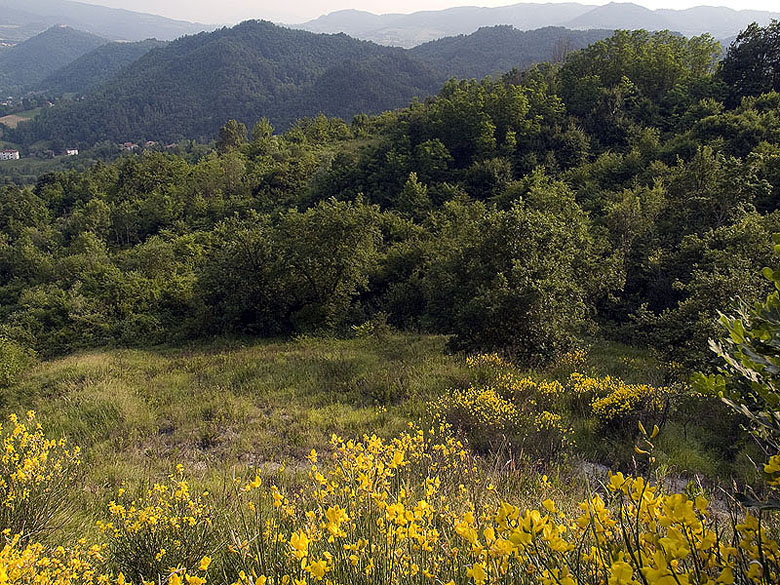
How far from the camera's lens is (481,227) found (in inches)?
500

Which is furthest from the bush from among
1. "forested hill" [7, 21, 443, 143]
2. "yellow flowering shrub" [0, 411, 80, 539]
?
"forested hill" [7, 21, 443, 143]

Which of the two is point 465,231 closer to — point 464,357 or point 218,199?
point 464,357

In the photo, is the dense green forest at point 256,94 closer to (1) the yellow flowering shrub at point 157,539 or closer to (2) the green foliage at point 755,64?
(2) the green foliage at point 755,64

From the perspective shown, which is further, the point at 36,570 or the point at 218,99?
the point at 218,99

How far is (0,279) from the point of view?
123ft

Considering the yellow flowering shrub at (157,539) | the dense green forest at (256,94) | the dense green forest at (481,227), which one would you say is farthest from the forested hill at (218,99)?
the yellow flowering shrub at (157,539)

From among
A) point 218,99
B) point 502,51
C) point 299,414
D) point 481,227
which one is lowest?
point 299,414

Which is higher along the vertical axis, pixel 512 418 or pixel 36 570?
pixel 36 570

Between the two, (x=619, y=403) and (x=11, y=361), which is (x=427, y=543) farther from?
(x=11, y=361)

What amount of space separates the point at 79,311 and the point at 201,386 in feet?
47.8

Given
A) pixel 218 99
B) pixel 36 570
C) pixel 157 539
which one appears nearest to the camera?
pixel 36 570

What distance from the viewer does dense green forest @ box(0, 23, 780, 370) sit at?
11.3 m

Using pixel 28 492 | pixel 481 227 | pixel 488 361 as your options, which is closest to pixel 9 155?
pixel 481 227

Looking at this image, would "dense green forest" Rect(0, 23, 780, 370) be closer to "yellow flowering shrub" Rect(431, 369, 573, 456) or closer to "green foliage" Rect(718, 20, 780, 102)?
"green foliage" Rect(718, 20, 780, 102)
